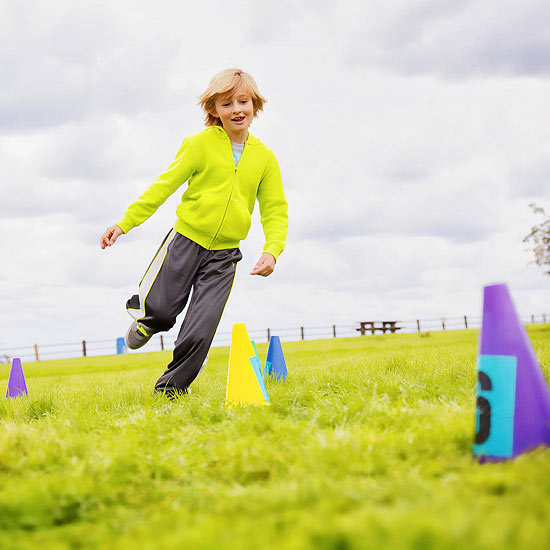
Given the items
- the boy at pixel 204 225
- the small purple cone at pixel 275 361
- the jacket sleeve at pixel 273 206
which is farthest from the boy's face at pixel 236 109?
the small purple cone at pixel 275 361

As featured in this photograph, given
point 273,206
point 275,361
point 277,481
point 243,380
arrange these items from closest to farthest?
point 277,481 → point 243,380 → point 273,206 → point 275,361

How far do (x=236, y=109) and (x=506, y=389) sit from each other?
3.24 metres

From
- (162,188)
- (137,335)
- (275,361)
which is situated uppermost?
(162,188)

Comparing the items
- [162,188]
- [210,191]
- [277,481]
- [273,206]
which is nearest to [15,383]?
[162,188]

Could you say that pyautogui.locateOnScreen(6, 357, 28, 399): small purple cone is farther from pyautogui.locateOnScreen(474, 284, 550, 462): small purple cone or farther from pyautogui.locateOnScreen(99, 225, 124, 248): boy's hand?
pyautogui.locateOnScreen(474, 284, 550, 462): small purple cone

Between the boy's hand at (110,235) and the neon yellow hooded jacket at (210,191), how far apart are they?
0.06m

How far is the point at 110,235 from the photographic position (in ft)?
15.5

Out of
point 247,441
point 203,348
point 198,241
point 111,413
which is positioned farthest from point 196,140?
point 247,441

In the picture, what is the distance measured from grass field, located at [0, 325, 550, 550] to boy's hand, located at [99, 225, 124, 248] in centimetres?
158

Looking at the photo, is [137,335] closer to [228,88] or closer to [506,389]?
[228,88]

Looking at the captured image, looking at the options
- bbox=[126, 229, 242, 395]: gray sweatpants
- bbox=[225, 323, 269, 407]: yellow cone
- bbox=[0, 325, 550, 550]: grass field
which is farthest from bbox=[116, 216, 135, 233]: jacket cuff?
bbox=[0, 325, 550, 550]: grass field

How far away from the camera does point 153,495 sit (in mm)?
2248

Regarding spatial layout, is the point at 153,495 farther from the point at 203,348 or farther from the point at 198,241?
the point at 198,241

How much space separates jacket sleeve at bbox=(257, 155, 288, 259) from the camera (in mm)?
5129
